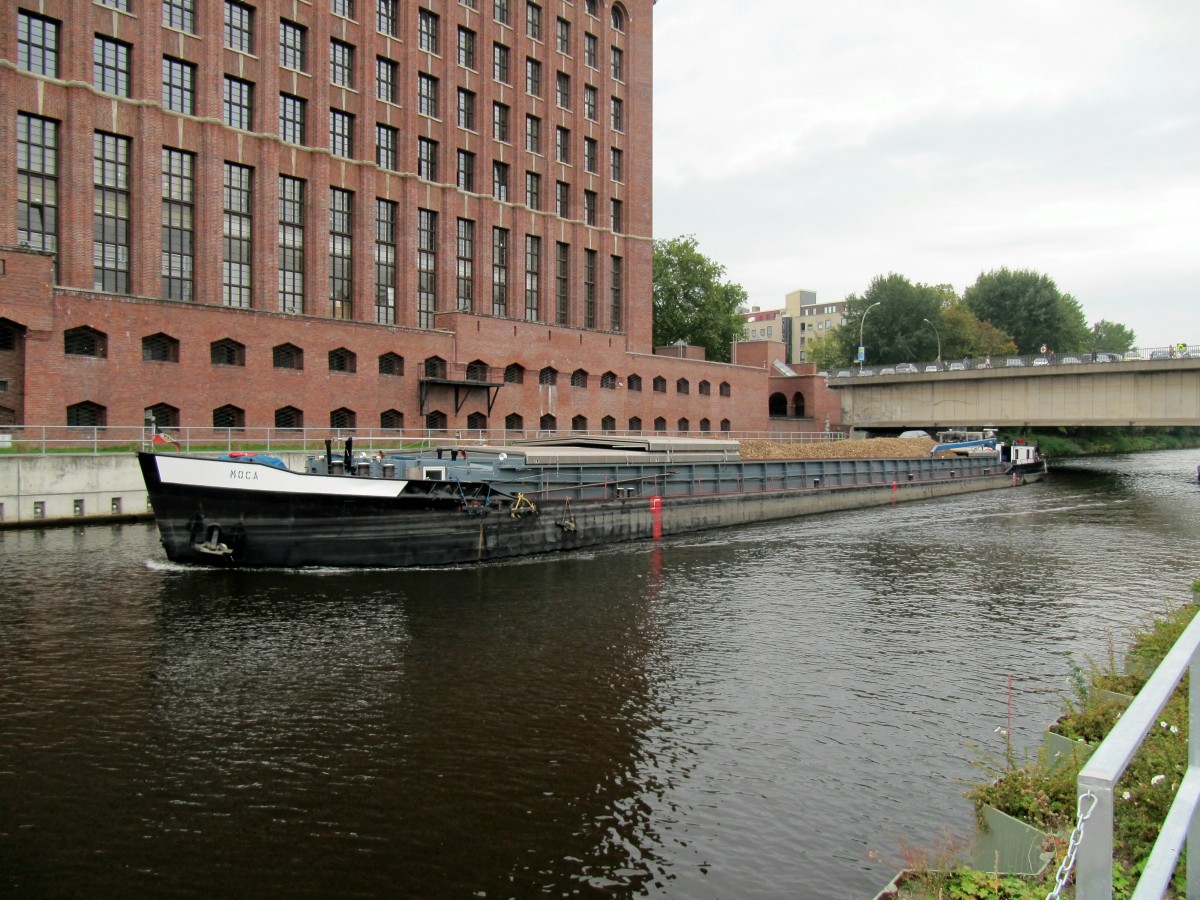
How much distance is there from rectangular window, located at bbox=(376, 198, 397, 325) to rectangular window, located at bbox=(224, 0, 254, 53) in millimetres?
10808

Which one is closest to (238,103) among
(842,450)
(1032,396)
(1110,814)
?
(842,450)

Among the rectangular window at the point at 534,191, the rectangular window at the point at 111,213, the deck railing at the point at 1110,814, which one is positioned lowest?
the deck railing at the point at 1110,814

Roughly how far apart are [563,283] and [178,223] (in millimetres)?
28386

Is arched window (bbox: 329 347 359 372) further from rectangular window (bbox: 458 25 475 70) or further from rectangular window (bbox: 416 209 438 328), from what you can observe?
rectangular window (bbox: 458 25 475 70)

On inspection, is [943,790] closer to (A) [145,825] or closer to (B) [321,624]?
(A) [145,825]

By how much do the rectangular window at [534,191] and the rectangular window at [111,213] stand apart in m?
27.8

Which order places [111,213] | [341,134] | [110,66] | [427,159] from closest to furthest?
[111,213]
[110,66]
[341,134]
[427,159]

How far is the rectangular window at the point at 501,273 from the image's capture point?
63344 millimetres

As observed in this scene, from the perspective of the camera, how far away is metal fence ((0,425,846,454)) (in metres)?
37.1

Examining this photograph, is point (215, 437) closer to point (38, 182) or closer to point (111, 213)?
point (111, 213)

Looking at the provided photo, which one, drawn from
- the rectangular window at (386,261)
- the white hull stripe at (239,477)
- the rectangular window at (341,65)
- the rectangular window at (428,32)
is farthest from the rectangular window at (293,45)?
the white hull stripe at (239,477)

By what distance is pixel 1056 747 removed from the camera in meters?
9.71

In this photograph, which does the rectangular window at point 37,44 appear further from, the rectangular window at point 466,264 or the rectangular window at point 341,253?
the rectangular window at point 466,264

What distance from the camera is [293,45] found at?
2077 inches
